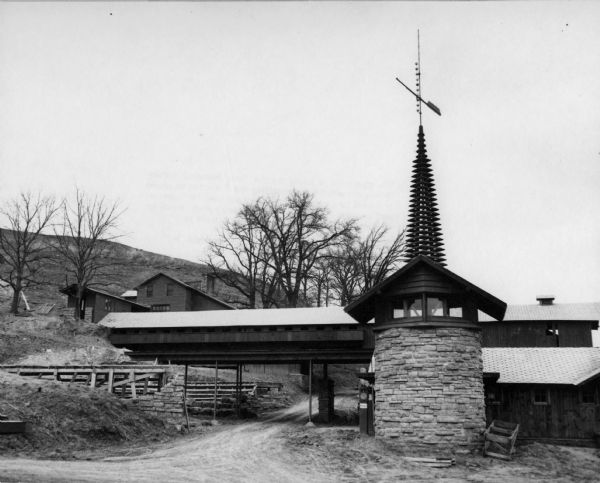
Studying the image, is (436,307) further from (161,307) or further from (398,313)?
(161,307)

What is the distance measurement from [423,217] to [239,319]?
1255 cm

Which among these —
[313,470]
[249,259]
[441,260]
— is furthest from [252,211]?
[313,470]

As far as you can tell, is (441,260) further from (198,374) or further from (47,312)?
(47,312)

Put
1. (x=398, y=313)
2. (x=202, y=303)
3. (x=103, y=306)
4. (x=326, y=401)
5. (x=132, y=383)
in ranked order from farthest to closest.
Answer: (x=202, y=303) → (x=103, y=306) → (x=326, y=401) → (x=132, y=383) → (x=398, y=313)

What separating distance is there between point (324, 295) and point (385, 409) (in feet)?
127

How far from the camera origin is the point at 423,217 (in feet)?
90.4

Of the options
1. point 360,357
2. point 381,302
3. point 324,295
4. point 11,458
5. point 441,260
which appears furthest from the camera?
point 324,295

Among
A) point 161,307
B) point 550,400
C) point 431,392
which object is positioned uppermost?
point 161,307

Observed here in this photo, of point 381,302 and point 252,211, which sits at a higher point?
point 252,211

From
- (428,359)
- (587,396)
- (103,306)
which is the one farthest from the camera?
(103,306)

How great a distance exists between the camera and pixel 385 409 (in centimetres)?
2242

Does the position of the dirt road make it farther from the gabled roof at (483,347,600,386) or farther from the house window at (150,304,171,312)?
the house window at (150,304,171,312)

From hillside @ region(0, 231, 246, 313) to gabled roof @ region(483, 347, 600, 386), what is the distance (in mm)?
42213

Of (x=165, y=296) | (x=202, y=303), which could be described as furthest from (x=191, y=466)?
(x=202, y=303)
